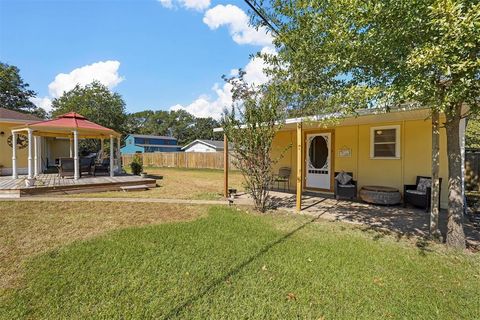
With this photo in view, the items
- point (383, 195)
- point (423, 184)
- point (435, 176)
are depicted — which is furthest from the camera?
point (383, 195)

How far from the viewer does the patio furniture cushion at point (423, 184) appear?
7.19 m

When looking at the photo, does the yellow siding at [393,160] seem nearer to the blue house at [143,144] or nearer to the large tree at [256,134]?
the large tree at [256,134]

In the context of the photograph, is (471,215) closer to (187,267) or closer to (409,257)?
(409,257)

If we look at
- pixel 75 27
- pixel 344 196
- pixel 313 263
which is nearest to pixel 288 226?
pixel 313 263

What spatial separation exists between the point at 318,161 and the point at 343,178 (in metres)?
1.63

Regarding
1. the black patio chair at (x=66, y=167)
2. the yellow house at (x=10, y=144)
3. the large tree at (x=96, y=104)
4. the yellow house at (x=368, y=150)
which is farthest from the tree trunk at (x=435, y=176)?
the large tree at (x=96, y=104)

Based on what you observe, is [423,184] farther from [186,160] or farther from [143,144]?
[143,144]

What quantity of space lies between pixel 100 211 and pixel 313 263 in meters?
5.48

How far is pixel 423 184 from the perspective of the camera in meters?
7.34

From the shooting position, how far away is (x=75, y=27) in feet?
29.8

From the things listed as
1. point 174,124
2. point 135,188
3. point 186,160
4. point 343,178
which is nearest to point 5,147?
point 135,188

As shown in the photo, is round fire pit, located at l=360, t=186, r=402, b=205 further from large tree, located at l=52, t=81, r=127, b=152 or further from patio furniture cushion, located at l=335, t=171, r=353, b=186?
large tree, located at l=52, t=81, r=127, b=152

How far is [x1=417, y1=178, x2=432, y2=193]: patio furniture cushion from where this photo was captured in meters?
7.19

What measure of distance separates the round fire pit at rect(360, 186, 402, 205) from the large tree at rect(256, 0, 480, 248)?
3427mm
